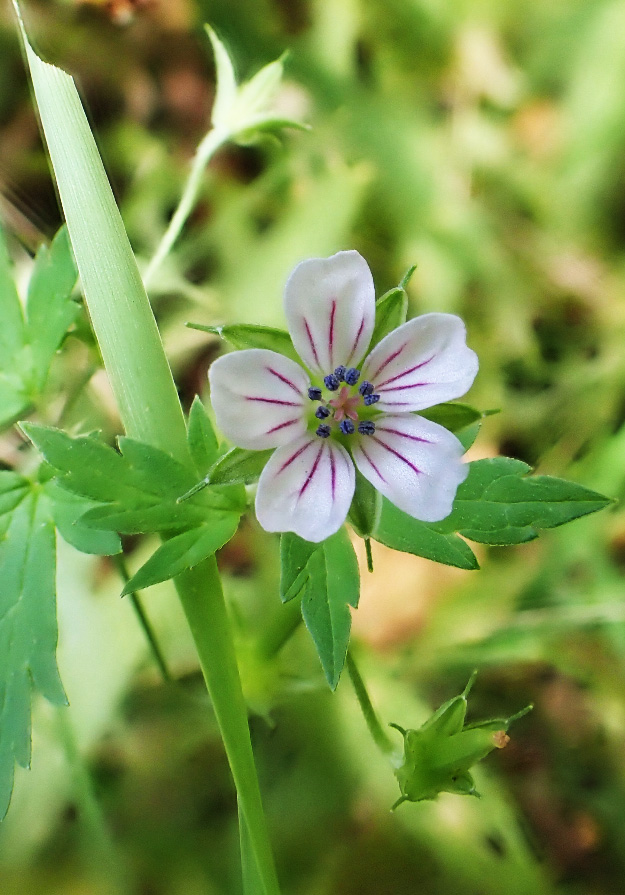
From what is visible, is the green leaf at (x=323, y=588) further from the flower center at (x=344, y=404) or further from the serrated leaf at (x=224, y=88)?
the serrated leaf at (x=224, y=88)

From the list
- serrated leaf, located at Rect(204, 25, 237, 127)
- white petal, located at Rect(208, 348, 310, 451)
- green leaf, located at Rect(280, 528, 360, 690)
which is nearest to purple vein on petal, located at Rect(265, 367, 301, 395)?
white petal, located at Rect(208, 348, 310, 451)

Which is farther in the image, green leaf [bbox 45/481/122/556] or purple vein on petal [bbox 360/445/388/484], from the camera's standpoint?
green leaf [bbox 45/481/122/556]

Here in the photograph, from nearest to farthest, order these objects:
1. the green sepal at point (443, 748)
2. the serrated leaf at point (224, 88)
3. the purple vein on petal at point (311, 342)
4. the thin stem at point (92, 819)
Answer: the purple vein on petal at point (311, 342), the green sepal at point (443, 748), the serrated leaf at point (224, 88), the thin stem at point (92, 819)

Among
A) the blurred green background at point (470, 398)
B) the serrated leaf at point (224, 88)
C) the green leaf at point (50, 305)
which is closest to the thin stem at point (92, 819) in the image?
the blurred green background at point (470, 398)

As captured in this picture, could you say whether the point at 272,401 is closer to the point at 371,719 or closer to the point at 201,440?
the point at 201,440

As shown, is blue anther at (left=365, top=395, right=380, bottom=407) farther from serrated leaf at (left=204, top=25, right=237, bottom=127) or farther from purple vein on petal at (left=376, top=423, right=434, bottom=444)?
serrated leaf at (left=204, top=25, right=237, bottom=127)

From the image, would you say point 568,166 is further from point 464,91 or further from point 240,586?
point 240,586
